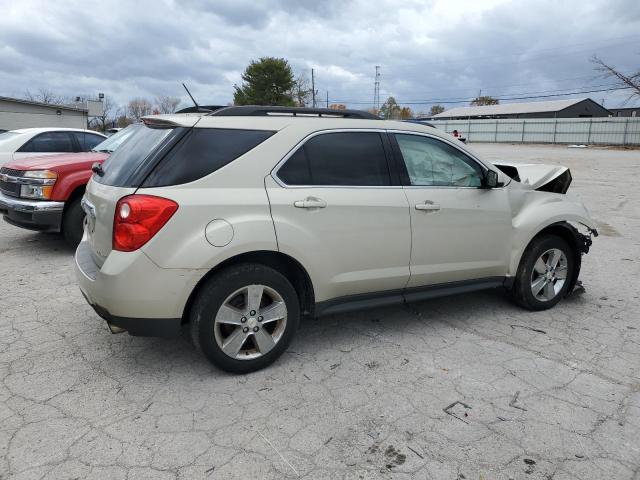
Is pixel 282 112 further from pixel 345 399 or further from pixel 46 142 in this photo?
pixel 46 142

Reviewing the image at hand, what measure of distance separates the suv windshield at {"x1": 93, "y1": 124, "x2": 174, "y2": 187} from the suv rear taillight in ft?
0.59

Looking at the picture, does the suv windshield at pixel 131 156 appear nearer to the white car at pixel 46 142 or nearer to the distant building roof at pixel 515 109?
the white car at pixel 46 142

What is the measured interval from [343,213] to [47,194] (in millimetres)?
4327

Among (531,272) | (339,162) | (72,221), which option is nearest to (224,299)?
(339,162)

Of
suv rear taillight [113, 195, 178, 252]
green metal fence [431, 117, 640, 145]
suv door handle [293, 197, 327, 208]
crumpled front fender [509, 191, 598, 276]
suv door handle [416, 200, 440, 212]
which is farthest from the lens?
green metal fence [431, 117, 640, 145]

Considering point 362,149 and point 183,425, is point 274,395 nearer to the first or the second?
point 183,425

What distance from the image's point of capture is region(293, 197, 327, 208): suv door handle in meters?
3.25

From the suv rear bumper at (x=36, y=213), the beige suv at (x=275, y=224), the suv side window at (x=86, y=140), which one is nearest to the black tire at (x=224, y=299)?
the beige suv at (x=275, y=224)

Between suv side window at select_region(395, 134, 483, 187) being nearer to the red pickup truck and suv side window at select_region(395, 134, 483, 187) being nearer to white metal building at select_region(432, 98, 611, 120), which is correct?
the red pickup truck

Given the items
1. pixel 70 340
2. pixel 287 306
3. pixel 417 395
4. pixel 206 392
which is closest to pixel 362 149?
pixel 287 306

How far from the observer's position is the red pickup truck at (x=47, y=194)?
234 inches

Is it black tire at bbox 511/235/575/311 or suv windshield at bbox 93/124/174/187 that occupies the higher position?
suv windshield at bbox 93/124/174/187

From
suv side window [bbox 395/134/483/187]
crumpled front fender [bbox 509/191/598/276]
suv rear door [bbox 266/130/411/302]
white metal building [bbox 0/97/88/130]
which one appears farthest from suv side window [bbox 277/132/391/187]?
white metal building [bbox 0/97/88/130]

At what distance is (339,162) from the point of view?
3.53 meters
